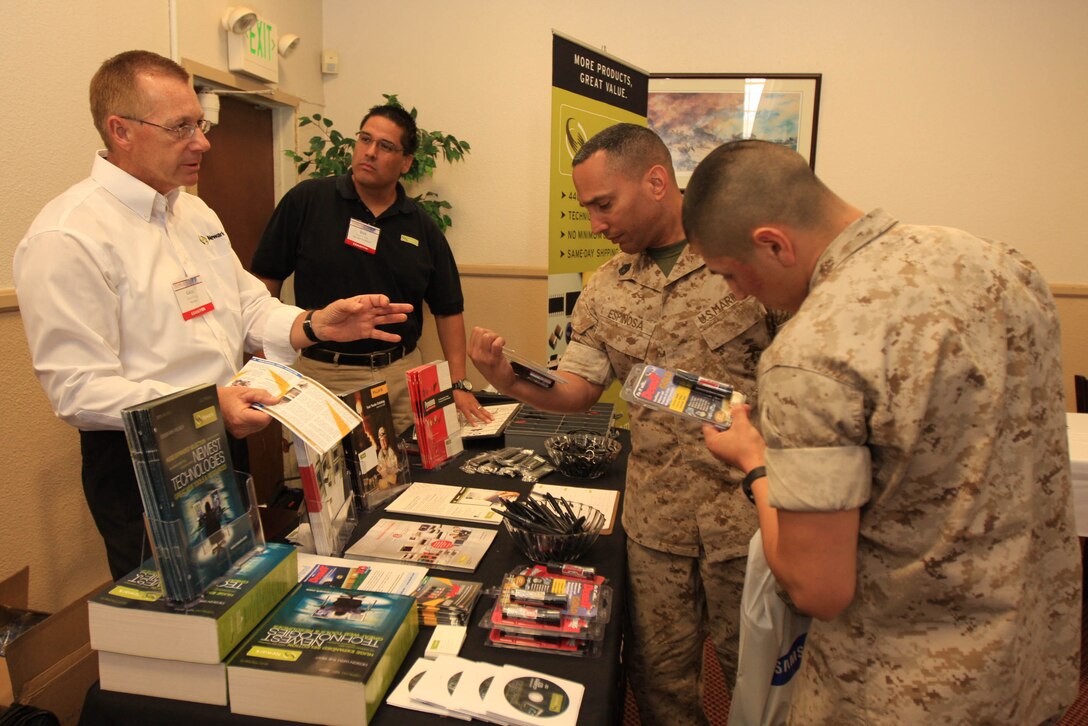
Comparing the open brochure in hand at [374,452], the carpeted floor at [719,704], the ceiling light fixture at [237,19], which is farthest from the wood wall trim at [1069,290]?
the ceiling light fixture at [237,19]

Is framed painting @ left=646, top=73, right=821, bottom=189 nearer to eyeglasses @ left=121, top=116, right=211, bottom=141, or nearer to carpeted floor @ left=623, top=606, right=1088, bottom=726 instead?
carpeted floor @ left=623, top=606, right=1088, bottom=726

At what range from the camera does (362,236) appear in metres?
2.98

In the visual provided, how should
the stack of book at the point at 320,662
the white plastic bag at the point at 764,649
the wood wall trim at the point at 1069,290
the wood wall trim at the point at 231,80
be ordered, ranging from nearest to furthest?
the stack of book at the point at 320,662
the white plastic bag at the point at 764,649
the wood wall trim at the point at 231,80
the wood wall trim at the point at 1069,290

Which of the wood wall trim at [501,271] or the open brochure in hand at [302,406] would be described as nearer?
the open brochure in hand at [302,406]

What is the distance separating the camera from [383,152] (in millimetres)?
2859

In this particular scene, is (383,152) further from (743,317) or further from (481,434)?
(743,317)

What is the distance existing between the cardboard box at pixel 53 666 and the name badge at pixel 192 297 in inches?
28.3

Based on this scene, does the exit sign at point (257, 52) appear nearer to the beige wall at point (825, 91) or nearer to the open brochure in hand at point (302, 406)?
the beige wall at point (825, 91)

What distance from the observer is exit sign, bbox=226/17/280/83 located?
331 cm

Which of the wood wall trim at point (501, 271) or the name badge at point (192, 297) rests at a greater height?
the name badge at point (192, 297)

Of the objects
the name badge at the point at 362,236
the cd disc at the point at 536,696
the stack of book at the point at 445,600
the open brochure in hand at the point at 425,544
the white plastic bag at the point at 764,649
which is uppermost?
the name badge at the point at 362,236

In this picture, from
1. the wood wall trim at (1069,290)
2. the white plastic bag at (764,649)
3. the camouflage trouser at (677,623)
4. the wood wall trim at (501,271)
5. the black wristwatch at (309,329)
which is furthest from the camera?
the wood wall trim at (501,271)

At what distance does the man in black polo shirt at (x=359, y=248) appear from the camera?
2912 mm

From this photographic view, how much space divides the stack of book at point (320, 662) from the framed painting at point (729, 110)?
3.46m
